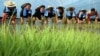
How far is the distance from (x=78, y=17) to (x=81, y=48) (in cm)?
277

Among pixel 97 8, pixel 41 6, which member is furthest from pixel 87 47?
pixel 97 8

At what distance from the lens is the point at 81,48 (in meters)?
2.19

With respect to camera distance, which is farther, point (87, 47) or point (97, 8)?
point (97, 8)

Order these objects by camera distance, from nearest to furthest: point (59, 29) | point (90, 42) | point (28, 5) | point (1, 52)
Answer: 1. point (1, 52)
2. point (90, 42)
3. point (59, 29)
4. point (28, 5)

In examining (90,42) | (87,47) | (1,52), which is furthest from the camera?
(90,42)

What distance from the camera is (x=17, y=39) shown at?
2031 mm

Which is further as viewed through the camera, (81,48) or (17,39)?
(81,48)

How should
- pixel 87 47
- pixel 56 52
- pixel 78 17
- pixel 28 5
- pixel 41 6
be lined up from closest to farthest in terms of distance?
pixel 56 52
pixel 87 47
pixel 28 5
pixel 41 6
pixel 78 17

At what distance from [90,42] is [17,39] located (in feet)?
2.31

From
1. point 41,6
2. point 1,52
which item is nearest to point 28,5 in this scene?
point 41,6

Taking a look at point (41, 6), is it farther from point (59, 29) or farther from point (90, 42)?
point (90, 42)

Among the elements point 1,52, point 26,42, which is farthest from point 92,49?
point 1,52

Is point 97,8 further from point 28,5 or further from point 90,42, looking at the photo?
point 90,42

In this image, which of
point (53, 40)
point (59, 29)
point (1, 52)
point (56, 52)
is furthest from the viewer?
point (59, 29)
